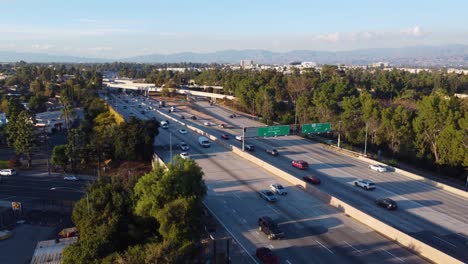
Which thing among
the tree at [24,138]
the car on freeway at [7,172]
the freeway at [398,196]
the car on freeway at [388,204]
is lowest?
the car on freeway at [7,172]

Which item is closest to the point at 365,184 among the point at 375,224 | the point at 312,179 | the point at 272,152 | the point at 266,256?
the point at 312,179

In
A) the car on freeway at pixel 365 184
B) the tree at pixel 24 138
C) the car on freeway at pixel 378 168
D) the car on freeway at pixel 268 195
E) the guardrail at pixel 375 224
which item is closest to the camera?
the guardrail at pixel 375 224

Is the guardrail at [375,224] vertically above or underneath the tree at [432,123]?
underneath

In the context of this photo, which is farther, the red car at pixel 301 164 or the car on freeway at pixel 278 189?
the red car at pixel 301 164

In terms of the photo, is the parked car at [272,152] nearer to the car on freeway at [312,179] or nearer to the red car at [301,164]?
the red car at [301,164]

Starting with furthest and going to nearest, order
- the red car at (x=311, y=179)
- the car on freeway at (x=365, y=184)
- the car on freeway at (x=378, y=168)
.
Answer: the car on freeway at (x=378, y=168) < the red car at (x=311, y=179) < the car on freeway at (x=365, y=184)

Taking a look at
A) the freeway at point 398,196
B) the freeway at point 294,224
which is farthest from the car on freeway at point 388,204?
the freeway at point 294,224
